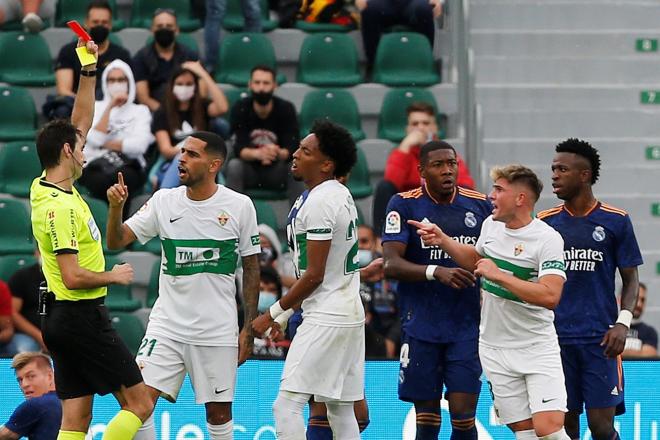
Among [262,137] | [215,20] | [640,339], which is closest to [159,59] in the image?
[215,20]

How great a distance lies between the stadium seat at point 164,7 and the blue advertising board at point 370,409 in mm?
5327

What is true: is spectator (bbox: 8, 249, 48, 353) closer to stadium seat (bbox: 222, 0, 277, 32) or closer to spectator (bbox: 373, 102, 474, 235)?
spectator (bbox: 373, 102, 474, 235)

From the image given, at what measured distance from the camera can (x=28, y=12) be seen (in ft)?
49.5

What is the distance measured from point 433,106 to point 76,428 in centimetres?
631

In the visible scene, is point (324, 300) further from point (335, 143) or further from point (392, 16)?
point (392, 16)

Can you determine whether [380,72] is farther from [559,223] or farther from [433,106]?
[559,223]

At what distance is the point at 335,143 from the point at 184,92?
15.4 feet

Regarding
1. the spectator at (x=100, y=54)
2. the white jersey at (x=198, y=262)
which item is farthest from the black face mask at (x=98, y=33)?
the white jersey at (x=198, y=262)

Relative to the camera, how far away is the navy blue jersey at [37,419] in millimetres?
9531

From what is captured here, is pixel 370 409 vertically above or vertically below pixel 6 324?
below

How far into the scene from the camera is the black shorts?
870cm

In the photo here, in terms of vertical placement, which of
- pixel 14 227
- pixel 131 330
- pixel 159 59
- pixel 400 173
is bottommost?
pixel 131 330

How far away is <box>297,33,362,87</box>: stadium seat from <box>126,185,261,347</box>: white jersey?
5.93 meters

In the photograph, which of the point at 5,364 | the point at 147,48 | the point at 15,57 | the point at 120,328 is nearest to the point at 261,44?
the point at 147,48
